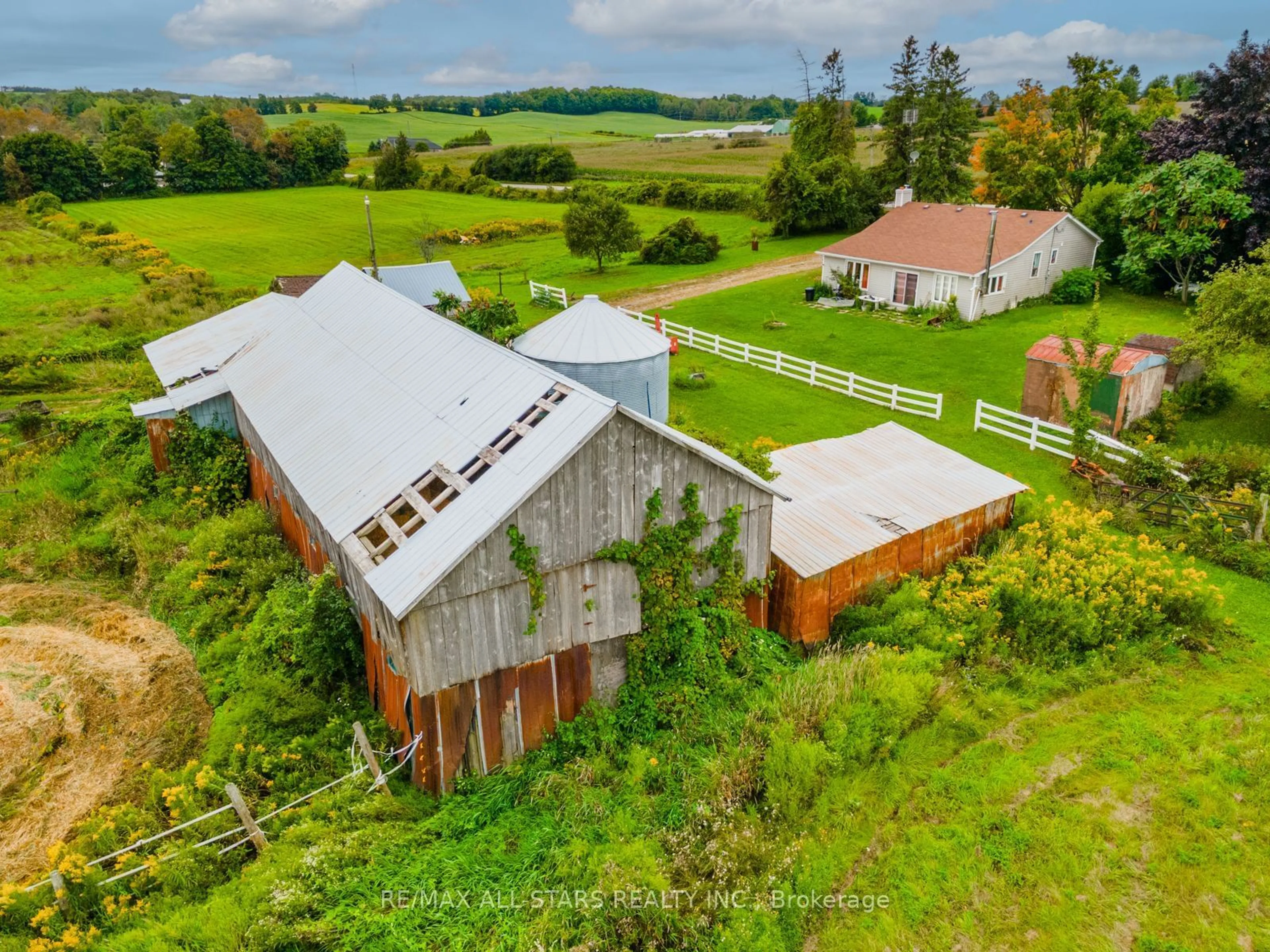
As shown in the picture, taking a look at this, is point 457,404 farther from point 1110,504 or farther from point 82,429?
point 82,429

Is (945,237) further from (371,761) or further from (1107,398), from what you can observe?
(371,761)

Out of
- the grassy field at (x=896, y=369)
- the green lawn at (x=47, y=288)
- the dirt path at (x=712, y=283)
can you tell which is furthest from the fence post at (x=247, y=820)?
the dirt path at (x=712, y=283)

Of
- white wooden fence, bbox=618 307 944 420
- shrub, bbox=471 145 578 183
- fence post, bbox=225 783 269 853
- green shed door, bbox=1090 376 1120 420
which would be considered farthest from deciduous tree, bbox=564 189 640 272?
shrub, bbox=471 145 578 183

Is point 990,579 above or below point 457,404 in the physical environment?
below

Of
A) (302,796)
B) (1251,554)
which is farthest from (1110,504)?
(302,796)

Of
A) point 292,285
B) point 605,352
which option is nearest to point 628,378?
point 605,352

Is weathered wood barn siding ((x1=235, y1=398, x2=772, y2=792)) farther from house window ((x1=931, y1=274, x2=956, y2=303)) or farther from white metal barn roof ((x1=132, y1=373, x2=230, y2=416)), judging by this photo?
house window ((x1=931, y1=274, x2=956, y2=303))
